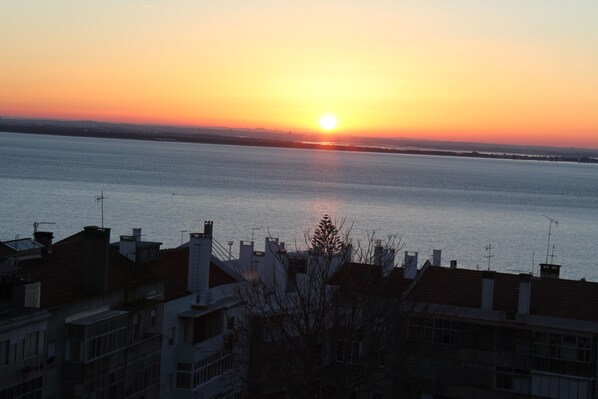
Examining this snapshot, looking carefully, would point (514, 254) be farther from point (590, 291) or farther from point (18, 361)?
point (18, 361)

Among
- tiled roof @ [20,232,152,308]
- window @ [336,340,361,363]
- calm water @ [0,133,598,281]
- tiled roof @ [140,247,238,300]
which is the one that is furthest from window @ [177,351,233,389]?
calm water @ [0,133,598,281]

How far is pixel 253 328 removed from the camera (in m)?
30.3

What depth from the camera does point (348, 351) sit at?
86.2 feet

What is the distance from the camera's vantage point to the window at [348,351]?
2461 cm

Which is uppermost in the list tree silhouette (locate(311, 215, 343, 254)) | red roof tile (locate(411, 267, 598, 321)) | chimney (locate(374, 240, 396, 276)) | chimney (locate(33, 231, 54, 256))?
tree silhouette (locate(311, 215, 343, 254))

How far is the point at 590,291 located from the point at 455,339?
471cm

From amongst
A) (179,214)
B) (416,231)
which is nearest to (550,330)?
(416,231)

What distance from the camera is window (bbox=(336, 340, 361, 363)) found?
2461 cm

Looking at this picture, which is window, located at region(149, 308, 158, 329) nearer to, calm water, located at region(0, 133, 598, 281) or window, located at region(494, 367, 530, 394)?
window, located at region(494, 367, 530, 394)

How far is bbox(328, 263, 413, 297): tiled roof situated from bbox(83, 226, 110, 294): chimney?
6762mm

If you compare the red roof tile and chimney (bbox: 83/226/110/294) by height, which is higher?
chimney (bbox: 83/226/110/294)

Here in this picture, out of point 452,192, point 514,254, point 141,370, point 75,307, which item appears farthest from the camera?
point 452,192

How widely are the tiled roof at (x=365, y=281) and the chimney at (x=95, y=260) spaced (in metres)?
6.76

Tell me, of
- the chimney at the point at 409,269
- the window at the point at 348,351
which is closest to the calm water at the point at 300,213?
the chimney at the point at 409,269
